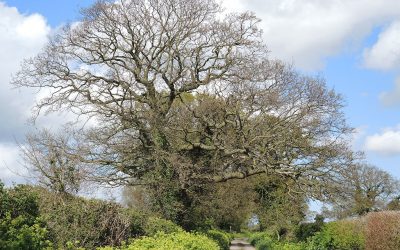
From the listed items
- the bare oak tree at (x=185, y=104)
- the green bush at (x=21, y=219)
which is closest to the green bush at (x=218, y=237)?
the bare oak tree at (x=185, y=104)

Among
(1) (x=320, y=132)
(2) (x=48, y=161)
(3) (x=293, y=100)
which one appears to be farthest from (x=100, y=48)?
(1) (x=320, y=132)

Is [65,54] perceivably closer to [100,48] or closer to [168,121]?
[100,48]

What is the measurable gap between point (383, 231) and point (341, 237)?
705 cm

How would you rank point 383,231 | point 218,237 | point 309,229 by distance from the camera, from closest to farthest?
point 383,231 → point 218,237 → point 309,229

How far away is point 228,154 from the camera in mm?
29000

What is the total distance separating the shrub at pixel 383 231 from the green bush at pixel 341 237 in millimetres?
3005

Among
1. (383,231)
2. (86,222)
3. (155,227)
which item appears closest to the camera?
(86,222)

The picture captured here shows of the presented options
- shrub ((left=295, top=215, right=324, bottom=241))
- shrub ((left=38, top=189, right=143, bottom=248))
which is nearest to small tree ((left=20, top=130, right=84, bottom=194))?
shrub ((left=38, top=189, right=143, bottom=248))

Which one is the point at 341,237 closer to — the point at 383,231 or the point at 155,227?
the point at 383,231

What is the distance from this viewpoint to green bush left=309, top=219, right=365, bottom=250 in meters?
24.9

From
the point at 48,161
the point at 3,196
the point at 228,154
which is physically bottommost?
the point at 3,196

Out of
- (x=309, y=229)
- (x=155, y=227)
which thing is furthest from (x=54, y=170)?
(x=309, y=229)

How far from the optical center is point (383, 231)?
63.9 ft

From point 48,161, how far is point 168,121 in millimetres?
10048
